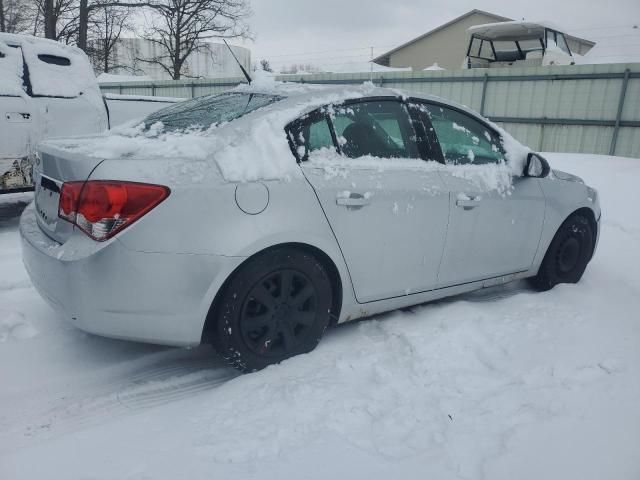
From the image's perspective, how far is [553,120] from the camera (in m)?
11.9

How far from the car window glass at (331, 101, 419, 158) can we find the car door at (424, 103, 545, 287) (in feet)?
0.76

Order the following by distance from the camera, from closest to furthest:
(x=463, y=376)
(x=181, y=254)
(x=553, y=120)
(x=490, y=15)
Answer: (x=181, y=254) → (x=463, y=376) → (x=553, y=120) → (x=490, y=15)

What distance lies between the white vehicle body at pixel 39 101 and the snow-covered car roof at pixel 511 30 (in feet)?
39.0

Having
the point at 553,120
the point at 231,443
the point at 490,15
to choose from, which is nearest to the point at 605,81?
the point at 553,120

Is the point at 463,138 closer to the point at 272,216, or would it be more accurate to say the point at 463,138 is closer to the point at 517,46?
the point at 272,216

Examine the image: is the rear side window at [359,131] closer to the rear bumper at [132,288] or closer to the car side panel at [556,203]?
the rear bumper at [132,288]

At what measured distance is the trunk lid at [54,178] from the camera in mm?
2381

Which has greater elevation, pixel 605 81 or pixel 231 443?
pixel 605 81

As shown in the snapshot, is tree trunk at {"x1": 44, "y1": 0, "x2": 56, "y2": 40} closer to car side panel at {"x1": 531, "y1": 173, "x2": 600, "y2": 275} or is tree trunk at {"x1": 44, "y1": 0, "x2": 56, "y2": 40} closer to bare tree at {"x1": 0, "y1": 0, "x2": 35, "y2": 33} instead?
bare tree at {"x1": 0, "y1": 0, "x2": 35, "y2": 33}

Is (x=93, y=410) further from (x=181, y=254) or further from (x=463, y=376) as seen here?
(x=463, y=376)

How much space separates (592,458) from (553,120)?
448 inches

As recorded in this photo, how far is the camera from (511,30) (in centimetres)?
1464

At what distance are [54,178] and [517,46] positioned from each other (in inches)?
613

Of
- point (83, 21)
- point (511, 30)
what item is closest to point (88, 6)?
point (83, 21)
